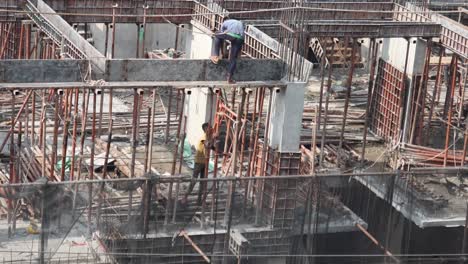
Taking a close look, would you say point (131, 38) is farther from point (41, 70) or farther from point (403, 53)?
point (41, 70)

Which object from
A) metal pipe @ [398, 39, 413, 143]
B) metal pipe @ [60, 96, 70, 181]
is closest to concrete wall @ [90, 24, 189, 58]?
metal pipe @ [398, 39, 413, 143]

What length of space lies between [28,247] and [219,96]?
7742 mm

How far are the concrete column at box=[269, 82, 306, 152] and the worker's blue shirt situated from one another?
1422mm

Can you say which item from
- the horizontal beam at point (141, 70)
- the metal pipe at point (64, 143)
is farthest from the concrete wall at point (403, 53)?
the metal pipe at point (64, 143)

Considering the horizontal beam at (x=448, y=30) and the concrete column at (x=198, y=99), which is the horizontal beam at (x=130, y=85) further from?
the horizontal beam at (x=448, y=30)

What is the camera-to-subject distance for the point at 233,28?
85.0 feet

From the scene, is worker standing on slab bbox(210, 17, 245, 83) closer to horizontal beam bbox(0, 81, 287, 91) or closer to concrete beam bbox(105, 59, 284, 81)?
concrete beam bbox(105, 59, 284, 81)

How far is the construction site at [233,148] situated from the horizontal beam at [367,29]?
0.11ft

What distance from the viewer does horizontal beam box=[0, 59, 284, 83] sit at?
24750 millimetres

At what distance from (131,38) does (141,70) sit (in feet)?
37.5

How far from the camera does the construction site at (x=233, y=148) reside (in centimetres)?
2314

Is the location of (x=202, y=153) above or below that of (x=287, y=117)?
below

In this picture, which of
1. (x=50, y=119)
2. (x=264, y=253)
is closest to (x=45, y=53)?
(x=50, y=119)

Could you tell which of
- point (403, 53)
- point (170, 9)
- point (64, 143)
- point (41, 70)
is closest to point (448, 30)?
point (403, 53)
